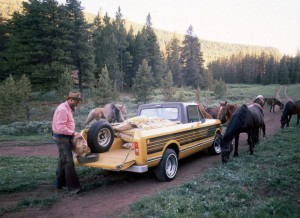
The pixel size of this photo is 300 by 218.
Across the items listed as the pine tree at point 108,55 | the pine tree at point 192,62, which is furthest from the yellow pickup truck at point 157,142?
the pine tree at point 192,62

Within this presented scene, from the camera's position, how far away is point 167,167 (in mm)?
7000

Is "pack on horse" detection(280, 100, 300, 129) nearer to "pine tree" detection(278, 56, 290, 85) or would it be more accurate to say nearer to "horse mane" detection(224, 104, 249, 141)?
"horse mane" detection(224, 104, 249, 141)

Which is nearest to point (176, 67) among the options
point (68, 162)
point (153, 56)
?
point (153, 56)

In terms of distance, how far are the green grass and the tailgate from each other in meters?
0.97

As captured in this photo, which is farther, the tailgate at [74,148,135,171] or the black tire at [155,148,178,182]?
the black tire at [155,148,178,182]

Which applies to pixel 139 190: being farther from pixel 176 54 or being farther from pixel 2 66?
pixel 176 54

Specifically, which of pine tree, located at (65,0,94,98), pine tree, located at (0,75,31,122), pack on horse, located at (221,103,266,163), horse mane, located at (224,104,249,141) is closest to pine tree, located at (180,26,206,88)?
pine tree, located at (65,0,94,98)

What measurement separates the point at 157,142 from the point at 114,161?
44.9 inches

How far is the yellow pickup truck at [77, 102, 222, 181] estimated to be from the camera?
606cm

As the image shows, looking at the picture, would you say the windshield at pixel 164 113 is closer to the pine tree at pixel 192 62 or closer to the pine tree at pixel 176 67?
the pine tree at pixel 192 62

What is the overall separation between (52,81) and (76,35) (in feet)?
32.2

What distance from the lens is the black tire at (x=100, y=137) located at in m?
6.55

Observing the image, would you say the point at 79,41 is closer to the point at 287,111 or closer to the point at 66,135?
the point at 287,111

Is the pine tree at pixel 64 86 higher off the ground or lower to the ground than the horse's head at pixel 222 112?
higher
